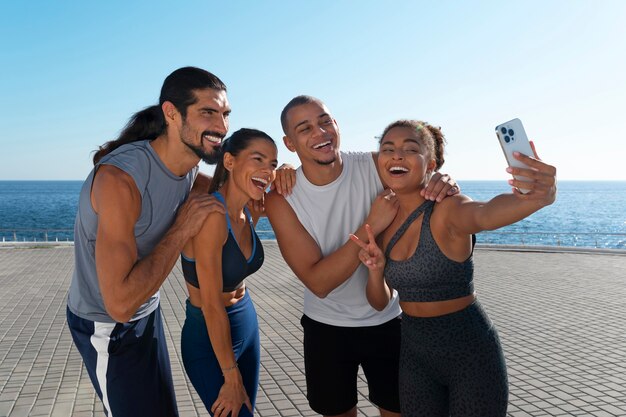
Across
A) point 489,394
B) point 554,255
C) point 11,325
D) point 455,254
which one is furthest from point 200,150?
point 554,255

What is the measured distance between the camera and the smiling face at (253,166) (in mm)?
3381

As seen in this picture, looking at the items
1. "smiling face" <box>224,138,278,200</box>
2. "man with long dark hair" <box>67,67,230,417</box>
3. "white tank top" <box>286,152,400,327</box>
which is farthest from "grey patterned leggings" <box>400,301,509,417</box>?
"man with long dark hair" <box>67,67,230,417</box>

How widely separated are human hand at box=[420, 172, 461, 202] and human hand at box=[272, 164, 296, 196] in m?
1.02

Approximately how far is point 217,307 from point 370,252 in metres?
0.93

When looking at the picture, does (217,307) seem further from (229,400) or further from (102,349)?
(102,349)

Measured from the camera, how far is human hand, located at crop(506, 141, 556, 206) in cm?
233

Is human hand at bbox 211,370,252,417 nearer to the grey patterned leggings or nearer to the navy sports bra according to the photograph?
the navy sports bra

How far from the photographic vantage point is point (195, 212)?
9.54 feet

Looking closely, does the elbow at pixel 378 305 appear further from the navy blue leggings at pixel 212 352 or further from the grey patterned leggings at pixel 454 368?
the navy blue leggings at pixel 212 352

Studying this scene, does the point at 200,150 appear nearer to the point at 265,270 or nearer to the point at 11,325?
the point at 11,325

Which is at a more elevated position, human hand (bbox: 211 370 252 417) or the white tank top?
the white tank top

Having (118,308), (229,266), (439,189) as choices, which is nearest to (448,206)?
(439,189)

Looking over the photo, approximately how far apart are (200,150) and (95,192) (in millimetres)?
610

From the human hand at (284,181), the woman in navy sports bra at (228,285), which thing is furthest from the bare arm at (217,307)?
the human hand at (284,181)
